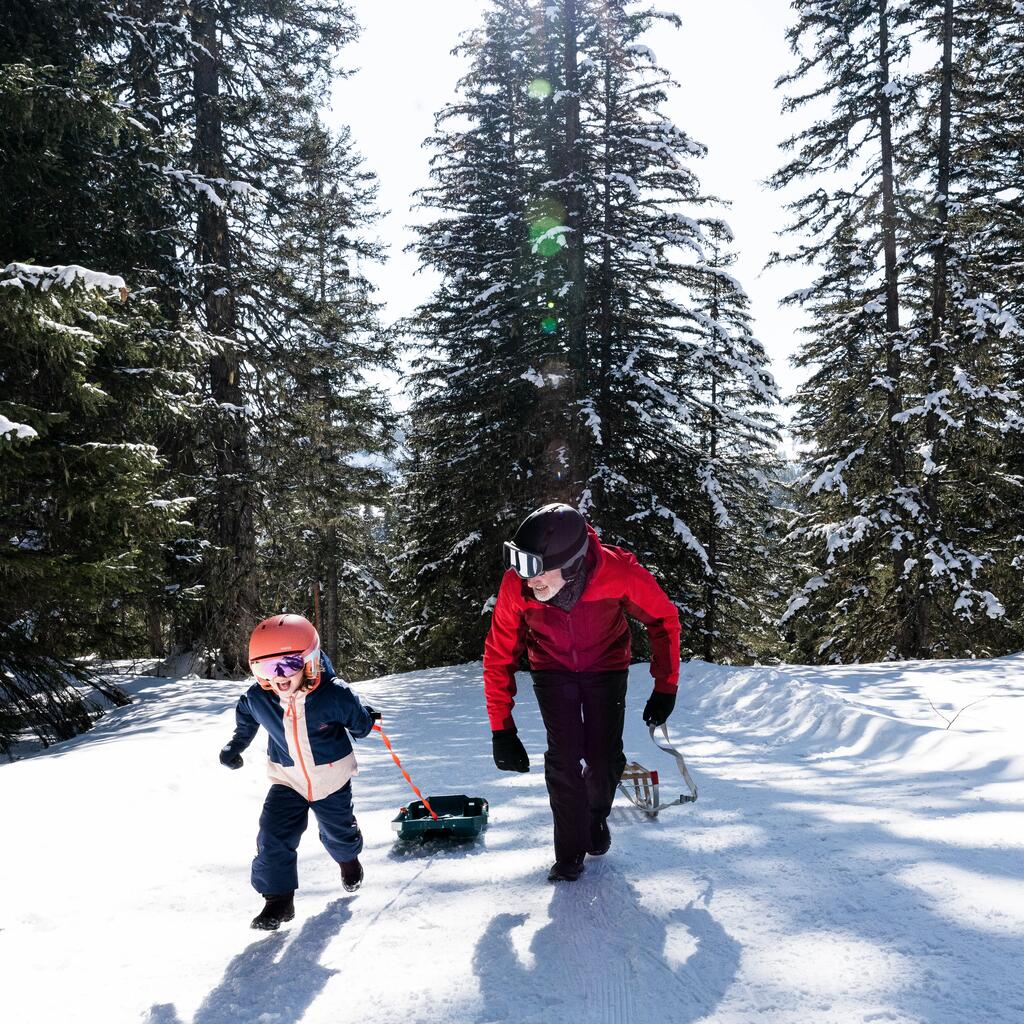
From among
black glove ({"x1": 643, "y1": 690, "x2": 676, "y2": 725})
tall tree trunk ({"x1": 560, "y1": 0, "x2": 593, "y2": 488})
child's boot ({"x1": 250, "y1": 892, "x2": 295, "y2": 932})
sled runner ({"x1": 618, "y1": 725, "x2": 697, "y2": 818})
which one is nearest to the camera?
child's boot ({"x1": 250, "y1": 892, "x2": 295, "y2": 932})

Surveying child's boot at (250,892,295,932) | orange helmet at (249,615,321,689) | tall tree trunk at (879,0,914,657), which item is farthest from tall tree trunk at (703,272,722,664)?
child's boot at (250,892,295,932)

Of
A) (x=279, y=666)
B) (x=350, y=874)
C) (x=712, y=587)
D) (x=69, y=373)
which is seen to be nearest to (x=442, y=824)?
(x=350, y=874)

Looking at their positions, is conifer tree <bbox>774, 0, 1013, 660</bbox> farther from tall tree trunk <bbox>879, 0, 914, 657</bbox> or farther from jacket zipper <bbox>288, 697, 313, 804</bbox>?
jacket zipper <bbox>288, 697, 313, 804</bbox>

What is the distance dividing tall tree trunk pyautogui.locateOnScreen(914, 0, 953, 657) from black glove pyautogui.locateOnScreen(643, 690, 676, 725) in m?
12.3

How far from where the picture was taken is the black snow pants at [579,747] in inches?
141

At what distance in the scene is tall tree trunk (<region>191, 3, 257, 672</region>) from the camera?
12.6 metres

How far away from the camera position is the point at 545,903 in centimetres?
338

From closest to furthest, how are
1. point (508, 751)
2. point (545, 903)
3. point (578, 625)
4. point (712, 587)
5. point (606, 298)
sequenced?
1. point (545, 903)
2. point (578, 625)
3. point (508, 751)
4. point (606, 298)
5. point (712, 587)

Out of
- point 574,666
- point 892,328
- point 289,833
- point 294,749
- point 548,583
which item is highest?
point 892,328

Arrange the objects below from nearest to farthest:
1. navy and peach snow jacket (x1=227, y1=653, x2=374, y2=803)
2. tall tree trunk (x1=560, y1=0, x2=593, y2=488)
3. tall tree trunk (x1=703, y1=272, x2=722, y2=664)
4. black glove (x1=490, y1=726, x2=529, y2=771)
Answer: navy and peach snow jacket (x1=227, y1=653, x2=374, y2=803), black glove (x1=490, y1=726, x2=529, y2=771), tall tree trunk (x1=560, y1=0, x2=593, y2=488), tall tree trunk (x1=703, y1=272, x2=722, y2=664)

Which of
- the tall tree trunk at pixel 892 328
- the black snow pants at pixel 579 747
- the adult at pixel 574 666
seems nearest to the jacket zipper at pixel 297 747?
the adult at pixel 574 666

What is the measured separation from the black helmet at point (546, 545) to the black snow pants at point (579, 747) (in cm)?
63

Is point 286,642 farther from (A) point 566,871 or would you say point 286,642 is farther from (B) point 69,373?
(B) point 69,373

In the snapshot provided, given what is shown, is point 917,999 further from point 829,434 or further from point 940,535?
point 829,434
